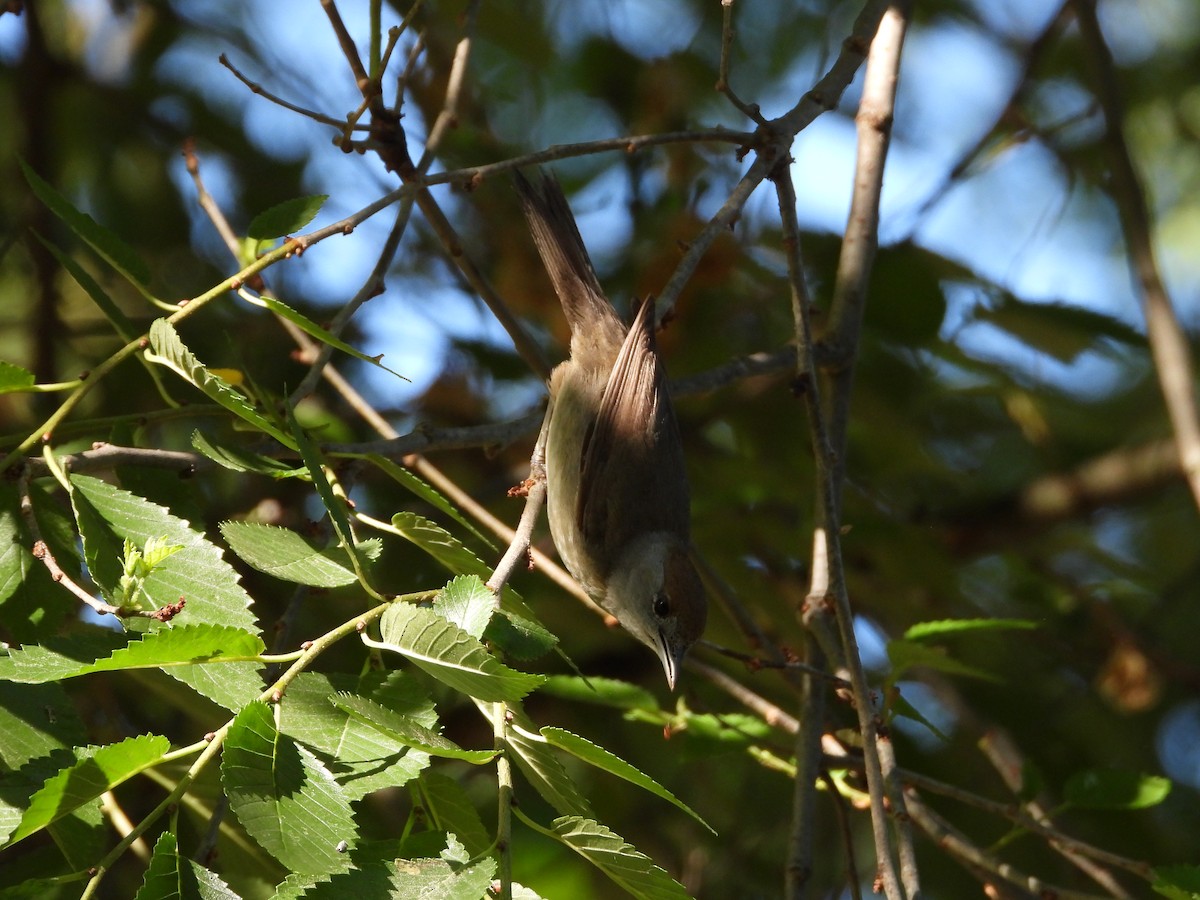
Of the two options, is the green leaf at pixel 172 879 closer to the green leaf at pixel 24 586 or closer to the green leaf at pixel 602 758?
the green leaf at pixel 602 758

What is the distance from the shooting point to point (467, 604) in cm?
178

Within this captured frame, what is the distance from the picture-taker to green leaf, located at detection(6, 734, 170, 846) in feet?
4.97

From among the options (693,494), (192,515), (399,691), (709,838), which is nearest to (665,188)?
(693,494)

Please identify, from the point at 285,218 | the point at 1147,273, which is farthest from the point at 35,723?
the point at 1147,273

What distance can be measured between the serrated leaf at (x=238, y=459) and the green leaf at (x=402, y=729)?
1.91 feet

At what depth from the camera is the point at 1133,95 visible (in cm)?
634

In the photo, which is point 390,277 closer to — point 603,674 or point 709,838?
point 603,674

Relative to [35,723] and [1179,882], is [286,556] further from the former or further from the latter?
[1179,882]

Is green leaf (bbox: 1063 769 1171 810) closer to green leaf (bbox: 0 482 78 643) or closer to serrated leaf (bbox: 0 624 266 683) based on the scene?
serrated leaf (bbox: 0 624 266 683)

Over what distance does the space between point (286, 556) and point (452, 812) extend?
0.51 metres

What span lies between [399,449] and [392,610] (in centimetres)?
80

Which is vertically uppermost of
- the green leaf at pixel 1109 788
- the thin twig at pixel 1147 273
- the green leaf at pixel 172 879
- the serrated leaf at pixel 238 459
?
the thin twig at pixel 1147 273

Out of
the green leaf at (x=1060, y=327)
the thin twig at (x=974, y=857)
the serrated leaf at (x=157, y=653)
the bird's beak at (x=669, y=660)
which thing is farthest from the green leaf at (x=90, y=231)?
the green leaf at (x=1060, y=327)

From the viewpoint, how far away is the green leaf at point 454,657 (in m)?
1.59
